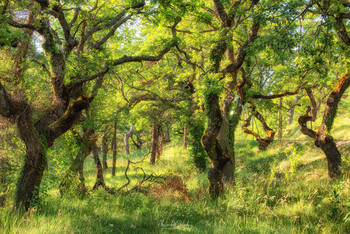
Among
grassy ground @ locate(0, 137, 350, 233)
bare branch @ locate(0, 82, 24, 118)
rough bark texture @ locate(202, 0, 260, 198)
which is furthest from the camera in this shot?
rough bark texture @ locate(202, 0, 260, 198)

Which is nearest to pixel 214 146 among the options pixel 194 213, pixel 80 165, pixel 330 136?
pixel 194 213

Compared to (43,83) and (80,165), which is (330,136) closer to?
(80,165)

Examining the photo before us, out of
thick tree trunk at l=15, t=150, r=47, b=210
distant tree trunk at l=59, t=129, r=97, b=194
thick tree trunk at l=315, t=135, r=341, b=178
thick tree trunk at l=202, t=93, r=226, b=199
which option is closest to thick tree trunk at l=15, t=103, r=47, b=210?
thick tree trunk at l=15, t=150, r=47, b=210

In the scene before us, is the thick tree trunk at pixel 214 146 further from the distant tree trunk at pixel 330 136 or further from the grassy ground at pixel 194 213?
the distant tree trunk at pixel 330 136

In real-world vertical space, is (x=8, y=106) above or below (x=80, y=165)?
above

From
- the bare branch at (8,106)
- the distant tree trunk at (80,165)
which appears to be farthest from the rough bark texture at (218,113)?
the bare branch at (8,106)

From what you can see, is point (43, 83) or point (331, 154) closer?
point (43, 83)

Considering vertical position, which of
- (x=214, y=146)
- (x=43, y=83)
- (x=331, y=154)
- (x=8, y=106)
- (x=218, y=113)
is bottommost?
(x=331, y=154)

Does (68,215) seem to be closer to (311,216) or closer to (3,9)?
(3,9)

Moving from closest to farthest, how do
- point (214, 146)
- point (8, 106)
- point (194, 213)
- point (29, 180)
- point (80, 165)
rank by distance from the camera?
point (8, 106)
point (29, 180)
point (194, 213)
point (214, 146)
point (80, 165)

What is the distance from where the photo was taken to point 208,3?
12258 mm

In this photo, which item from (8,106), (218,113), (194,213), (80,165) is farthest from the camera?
(80,165)

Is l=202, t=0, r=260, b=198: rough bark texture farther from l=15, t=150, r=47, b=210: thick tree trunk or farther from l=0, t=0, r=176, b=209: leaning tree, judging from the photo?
l=15, t=150, r=47, b=210: thick tree trunk

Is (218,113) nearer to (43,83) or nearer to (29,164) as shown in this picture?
(43,83)
